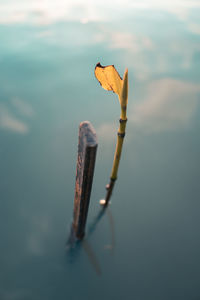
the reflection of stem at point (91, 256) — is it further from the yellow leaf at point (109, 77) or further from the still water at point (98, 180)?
the yellow leaf at point (109, 77)

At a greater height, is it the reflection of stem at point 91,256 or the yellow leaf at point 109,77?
the yellow leaf at point 109,77

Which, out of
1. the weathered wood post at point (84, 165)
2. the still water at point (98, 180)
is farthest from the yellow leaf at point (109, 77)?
the still water at point (98, 180)

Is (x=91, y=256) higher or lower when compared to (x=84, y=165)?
lower

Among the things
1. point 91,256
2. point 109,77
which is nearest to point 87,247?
point 91,256

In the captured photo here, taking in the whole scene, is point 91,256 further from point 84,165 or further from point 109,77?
point 109,77

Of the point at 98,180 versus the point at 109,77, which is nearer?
the point at 109,77

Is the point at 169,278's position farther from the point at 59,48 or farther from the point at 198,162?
the point at 59,48

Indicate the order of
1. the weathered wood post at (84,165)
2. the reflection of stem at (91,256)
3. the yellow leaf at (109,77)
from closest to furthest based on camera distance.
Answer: the weathered wood post at (84,165), the yellow leaf at (109,77), the reflection of stem at (91,256)
